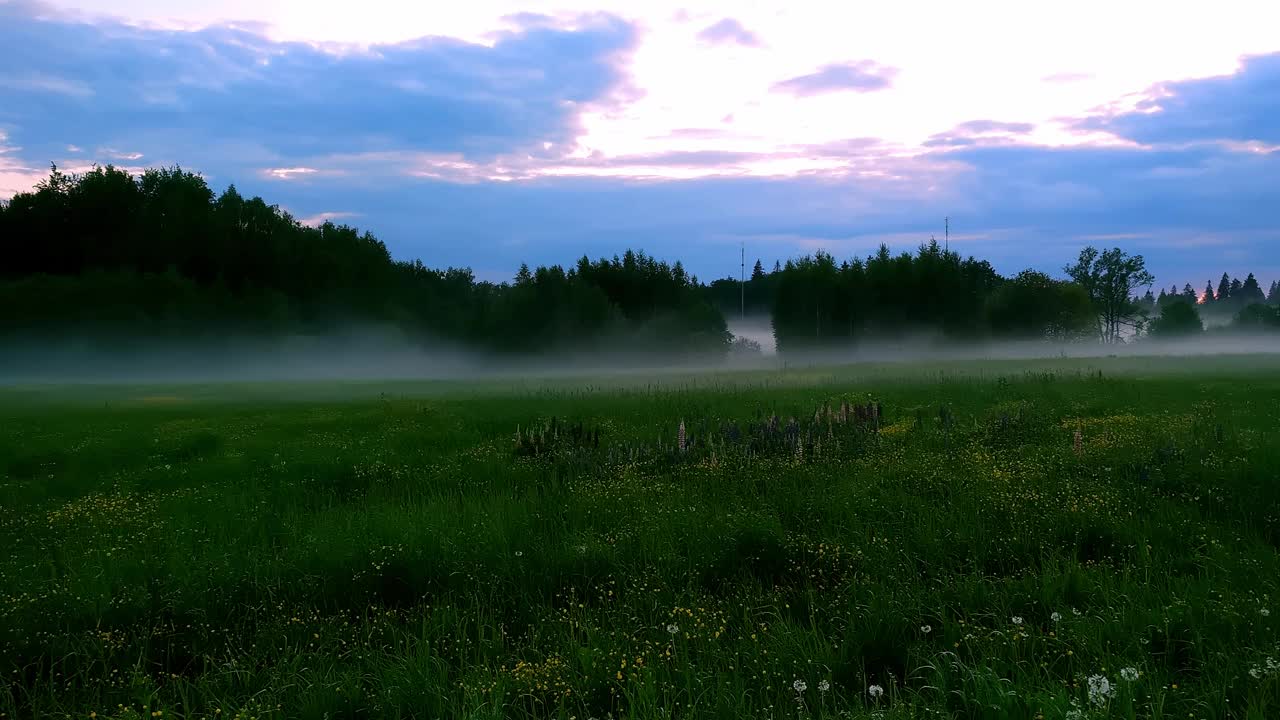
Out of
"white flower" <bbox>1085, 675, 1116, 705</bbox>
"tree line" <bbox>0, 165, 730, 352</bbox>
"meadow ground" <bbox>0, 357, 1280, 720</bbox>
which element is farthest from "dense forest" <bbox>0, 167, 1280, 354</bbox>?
"white flower" <bbox>1085, 675, 1116, 705</bbox>

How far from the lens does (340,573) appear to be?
6.61m

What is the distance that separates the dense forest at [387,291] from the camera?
2099 inches

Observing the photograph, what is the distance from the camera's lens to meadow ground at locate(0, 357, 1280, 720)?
439cm

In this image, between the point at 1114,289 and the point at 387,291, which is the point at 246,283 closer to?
the point at 387,291

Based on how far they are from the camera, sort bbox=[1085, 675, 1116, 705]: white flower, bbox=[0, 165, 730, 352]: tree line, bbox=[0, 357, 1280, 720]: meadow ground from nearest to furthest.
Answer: bbox=[1085, 675, 1116, 705]: white flower < bbox=[0, 357, 1280, 720]: meadow ground < bbox=[0, 165, 730, 352]: tree line

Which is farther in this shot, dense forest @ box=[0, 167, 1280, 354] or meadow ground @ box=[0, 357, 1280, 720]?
dense forest @ box=[0, 167, 1280, 354]

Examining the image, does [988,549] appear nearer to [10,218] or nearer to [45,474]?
[45,474]

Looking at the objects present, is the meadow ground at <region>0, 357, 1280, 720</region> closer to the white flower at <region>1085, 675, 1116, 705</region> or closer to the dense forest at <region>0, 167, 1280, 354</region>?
the white flower at <region>1085, 675, 1116, 705</region>

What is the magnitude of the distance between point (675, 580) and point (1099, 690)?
10.9ft

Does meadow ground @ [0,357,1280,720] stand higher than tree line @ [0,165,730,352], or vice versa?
tree line @ [0,165,730,352]

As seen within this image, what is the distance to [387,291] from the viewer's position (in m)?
75.7

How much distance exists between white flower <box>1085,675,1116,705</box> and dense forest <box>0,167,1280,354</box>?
63.6 metres

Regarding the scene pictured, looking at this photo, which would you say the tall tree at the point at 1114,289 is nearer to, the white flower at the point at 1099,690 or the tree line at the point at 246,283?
the tree line at the point at 246,283

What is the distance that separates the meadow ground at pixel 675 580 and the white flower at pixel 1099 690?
0.06 feet
